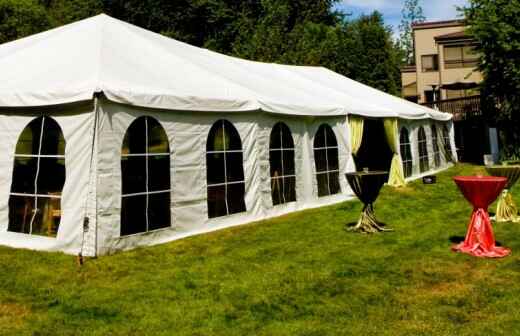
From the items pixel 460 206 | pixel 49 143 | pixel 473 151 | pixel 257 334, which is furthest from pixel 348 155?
pixel 473 151

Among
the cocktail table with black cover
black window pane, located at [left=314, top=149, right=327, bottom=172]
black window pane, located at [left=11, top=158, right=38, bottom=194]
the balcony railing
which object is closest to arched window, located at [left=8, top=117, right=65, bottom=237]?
black window pane, located at [left=11, top=158, right=38, bottom=194]

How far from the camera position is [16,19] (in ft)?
88.1

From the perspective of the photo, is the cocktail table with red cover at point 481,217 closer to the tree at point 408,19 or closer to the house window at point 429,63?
the house window at point 429,63

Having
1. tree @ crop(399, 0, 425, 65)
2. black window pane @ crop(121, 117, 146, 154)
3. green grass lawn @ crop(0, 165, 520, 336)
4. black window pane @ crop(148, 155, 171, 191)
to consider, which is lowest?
green grass lawn @ crop(0, 165, 520, 336)

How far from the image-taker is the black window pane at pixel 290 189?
28.1 ft

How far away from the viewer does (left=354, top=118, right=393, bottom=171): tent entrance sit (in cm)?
1323

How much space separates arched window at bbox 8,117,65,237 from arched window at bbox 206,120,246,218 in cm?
216

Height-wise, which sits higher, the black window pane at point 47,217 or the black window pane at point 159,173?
the black window pane at point 159,173

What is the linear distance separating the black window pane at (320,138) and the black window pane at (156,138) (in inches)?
156

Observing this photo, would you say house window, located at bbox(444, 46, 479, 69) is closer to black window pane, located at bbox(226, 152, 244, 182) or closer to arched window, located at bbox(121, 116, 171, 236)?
black window pane, located at bbox(226, 152, 244, 182)

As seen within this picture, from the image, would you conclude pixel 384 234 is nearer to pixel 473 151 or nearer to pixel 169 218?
pixel 169 218

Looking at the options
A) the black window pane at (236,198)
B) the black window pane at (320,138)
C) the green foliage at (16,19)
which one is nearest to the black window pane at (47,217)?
the black window pane at (236,198)

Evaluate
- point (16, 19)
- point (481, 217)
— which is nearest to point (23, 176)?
point (481, 217)

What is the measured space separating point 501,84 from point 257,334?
1630 centimetres
